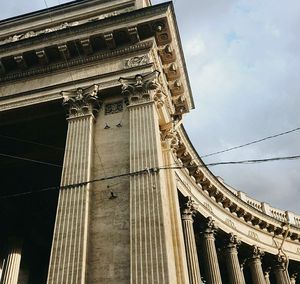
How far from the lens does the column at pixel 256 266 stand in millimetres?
29052

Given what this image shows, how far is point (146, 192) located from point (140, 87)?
4.69 meters

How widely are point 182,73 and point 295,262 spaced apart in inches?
957

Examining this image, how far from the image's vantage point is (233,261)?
26578 mm

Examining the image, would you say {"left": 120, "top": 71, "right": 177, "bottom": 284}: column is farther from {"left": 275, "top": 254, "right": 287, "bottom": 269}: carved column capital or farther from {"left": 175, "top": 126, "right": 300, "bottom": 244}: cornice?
{"left": 275, "top": 254, "right": 287, "bottom": 269}: carved column capital

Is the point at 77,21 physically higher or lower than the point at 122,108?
higher

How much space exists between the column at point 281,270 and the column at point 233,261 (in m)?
6.60

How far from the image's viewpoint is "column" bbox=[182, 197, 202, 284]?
2039cm

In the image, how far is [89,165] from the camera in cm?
1335

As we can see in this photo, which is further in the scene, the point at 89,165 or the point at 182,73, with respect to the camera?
the point at 182,73

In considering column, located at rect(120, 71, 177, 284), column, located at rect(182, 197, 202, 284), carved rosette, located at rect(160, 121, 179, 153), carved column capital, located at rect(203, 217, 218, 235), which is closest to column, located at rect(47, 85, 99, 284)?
column, located at rect(120, 71, 177, 284)

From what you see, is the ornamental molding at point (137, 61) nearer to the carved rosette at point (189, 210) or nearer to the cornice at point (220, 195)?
the cornice at point (220, 195)

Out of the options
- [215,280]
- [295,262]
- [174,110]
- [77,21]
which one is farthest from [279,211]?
[77,21]

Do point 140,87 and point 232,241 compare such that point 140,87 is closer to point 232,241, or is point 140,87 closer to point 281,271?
point 232,241

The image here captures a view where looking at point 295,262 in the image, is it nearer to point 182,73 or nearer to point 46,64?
point 182,73
